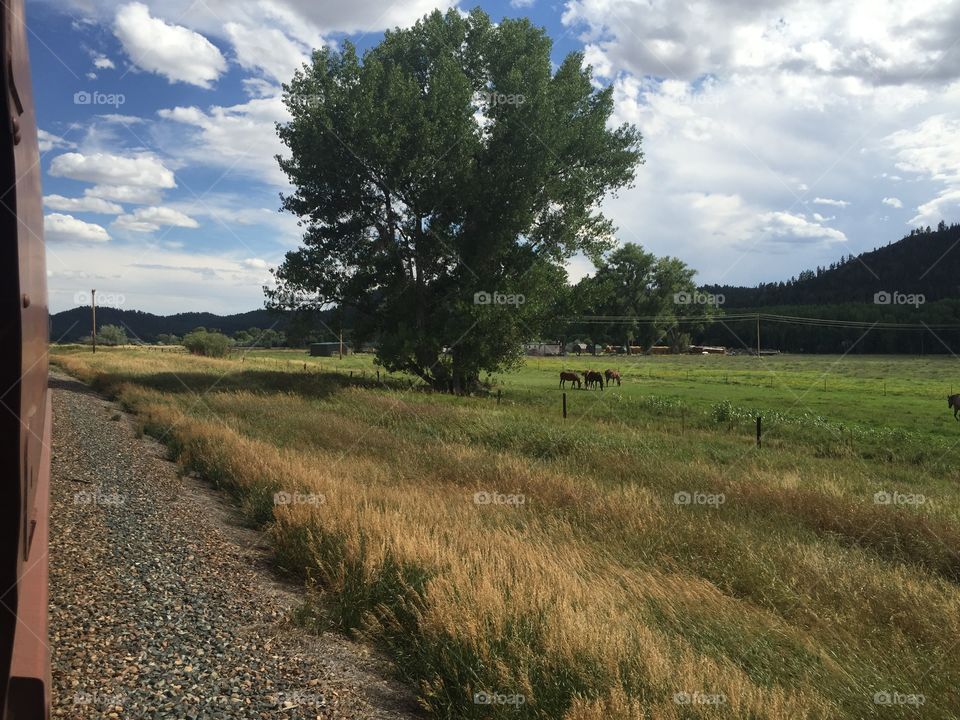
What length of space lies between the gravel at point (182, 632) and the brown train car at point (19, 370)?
179 cm

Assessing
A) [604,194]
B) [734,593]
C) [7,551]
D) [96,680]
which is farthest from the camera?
[604,194]

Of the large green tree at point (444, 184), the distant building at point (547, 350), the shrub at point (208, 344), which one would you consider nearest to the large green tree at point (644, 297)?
the distant building at point (547, 350)

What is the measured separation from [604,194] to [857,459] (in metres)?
20.9

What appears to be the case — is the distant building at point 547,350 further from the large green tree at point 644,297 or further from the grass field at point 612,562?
the grass field at point 612,562

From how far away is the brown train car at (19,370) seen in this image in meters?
1.93

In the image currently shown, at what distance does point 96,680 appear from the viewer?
13.3 ft

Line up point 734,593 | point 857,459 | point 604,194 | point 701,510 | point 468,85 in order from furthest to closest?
point 604,194 < point 468,85 < point 857,459 < point 701,510 < point 734,593

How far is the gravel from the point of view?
3.97 meters

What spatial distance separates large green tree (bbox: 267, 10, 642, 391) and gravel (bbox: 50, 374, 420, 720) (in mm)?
20706

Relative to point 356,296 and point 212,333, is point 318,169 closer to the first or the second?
point 356,296

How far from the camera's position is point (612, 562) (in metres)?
7.27

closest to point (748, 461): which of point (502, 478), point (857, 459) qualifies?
point (857, 459)

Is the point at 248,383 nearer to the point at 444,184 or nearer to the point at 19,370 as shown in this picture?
the point at 444,184

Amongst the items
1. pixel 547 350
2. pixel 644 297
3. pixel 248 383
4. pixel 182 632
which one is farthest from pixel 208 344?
pixel 182 632
